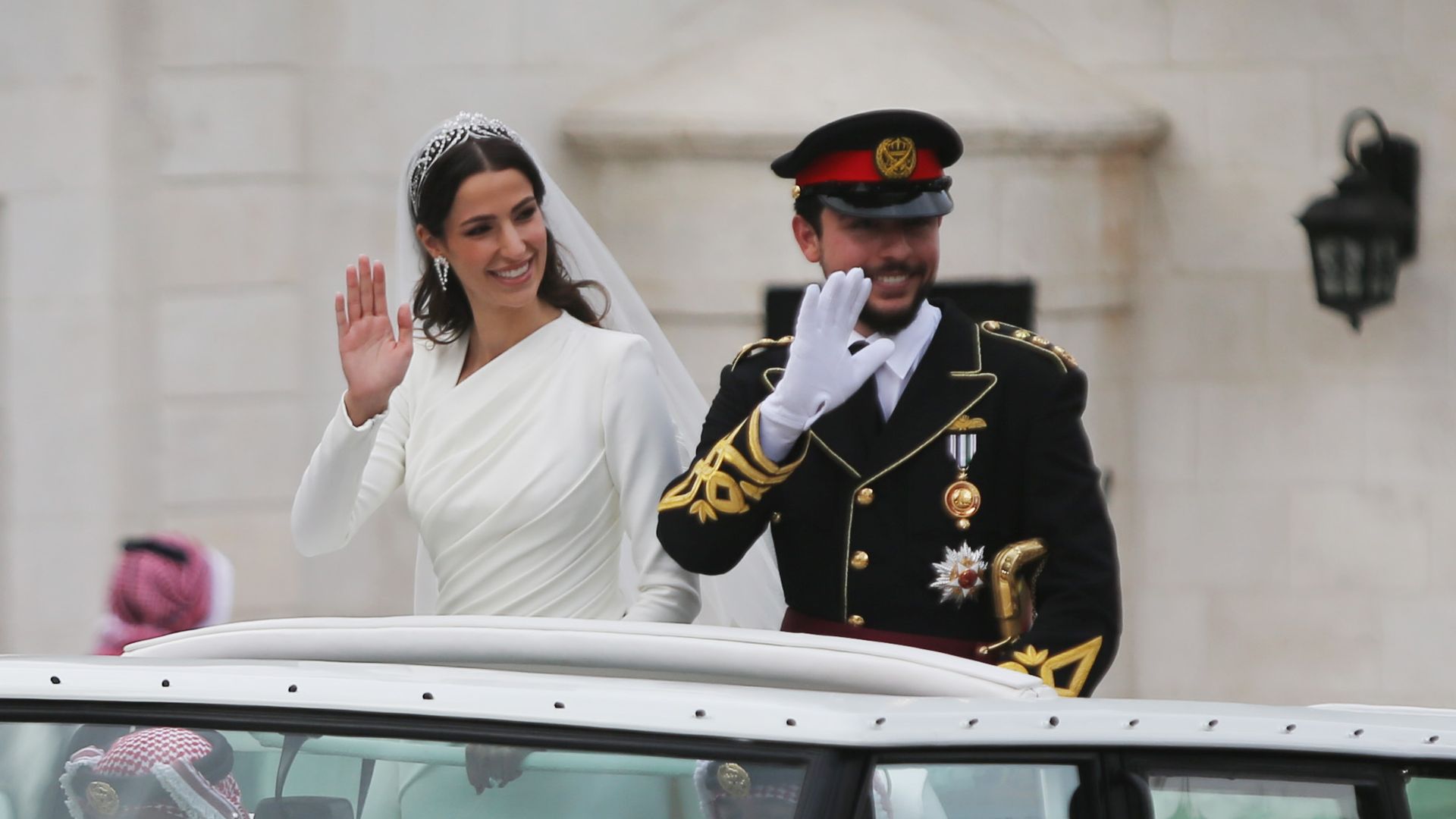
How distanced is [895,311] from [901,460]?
235 millimetres

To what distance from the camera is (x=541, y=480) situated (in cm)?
335

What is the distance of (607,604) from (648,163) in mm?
3528

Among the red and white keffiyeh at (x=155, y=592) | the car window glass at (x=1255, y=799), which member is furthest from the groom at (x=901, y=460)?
the red and white keffiyeh at (x=155, y=592)

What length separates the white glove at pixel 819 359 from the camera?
2.92 metres

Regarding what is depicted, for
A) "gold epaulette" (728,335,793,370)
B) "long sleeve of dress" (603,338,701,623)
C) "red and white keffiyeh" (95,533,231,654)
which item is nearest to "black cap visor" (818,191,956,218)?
"gold epaulette" (728,335,793,370)

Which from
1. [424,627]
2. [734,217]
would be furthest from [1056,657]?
[734,217]

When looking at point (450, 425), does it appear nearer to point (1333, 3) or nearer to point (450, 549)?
point (450, 549)

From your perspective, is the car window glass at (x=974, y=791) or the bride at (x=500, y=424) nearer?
the car window glass at (x=974, y=791)

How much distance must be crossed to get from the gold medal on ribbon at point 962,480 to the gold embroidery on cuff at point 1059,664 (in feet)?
0.82

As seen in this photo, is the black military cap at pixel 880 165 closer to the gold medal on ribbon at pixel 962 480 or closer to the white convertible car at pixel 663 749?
the gold medal on ribbon at pixel 962 480

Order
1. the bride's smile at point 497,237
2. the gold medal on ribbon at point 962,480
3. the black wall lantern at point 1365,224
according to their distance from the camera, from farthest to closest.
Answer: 1. the black wall lantern at point 1365,224
2. the bride's smile at point 497,237
3. the gold medal on ribbon at point 962,480

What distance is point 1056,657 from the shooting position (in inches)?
114

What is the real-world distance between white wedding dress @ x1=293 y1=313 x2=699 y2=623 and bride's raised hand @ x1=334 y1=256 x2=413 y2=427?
4 cm

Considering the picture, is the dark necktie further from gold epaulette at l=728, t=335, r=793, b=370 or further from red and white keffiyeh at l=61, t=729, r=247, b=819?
red and white keffiyeh at l=61, t=729, r=247, b=819
